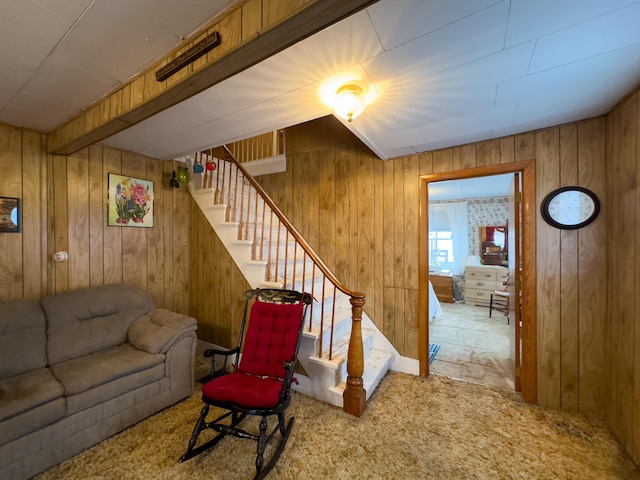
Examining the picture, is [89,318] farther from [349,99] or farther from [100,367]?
[349,99]

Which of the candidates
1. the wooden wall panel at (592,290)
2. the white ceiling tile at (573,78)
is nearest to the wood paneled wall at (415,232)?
the wooden wall panel at (592,290)

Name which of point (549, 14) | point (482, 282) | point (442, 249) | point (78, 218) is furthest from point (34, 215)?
point (442, 249)

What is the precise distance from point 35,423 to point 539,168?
4.11 m

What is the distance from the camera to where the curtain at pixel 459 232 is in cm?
650

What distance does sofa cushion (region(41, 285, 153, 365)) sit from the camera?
2.14 metres

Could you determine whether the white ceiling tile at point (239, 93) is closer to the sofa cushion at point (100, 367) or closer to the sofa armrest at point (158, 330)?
the sofa armrest at point (158, 330)

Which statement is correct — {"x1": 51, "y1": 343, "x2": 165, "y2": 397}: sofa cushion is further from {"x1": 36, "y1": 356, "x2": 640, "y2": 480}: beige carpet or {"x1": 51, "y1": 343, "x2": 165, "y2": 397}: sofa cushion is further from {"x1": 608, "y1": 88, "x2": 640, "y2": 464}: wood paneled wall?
{"x1": 608, "y1": 88, "x2": 640, "y2": 464}: wood paneled wall

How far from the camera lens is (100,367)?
6.42 feet

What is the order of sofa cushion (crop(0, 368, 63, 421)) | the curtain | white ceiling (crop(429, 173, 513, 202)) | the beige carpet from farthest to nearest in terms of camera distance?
the curtain, white ceiling (crop(429, 173, 513, 202)), the beige carpet, sofa cushion (crop(0, 368, 63, 421))

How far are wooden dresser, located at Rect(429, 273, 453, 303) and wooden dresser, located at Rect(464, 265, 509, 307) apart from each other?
0.30 meters

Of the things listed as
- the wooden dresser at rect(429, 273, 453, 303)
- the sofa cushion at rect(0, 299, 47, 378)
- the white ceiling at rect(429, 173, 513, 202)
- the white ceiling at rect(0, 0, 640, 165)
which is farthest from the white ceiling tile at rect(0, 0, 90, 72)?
the wooden dresser at rect(429, 273, 453, 303)

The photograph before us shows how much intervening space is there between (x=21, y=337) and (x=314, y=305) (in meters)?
2.39

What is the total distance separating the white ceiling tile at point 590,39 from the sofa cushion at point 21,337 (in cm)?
380

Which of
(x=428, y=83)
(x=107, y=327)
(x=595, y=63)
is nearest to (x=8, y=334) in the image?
(x=107, y=327)
